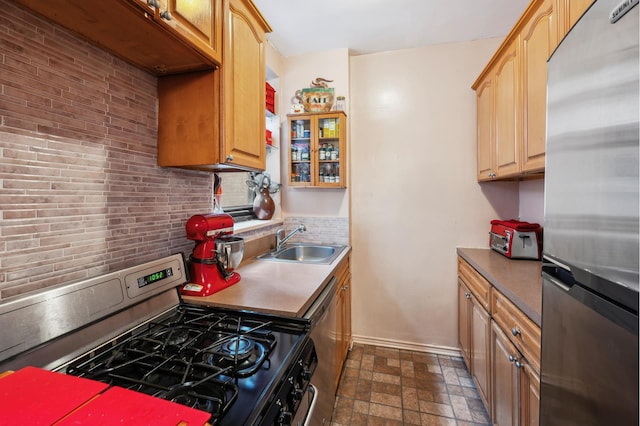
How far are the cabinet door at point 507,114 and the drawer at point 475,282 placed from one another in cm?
68

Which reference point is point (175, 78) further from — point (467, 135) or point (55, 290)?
point (467, 135)

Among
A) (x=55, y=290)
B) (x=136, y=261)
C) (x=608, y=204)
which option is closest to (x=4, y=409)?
(x=55, y=290)

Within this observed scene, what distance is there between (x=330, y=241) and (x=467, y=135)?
149cm

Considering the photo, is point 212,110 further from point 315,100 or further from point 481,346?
point 481,346

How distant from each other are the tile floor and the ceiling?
2.67 m

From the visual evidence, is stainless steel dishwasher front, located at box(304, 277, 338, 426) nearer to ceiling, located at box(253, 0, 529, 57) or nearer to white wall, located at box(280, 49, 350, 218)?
white wall, located at box(280, 49, 350, 218)

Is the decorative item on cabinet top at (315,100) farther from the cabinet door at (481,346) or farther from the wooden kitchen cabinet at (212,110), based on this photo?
the cabinet door at (481,346)

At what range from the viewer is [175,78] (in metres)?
1.19

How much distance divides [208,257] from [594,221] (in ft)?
4.19

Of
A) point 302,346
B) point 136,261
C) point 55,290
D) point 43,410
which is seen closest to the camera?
point 43,410

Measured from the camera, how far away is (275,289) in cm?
128

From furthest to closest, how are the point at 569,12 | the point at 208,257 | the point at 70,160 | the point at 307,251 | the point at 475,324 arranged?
1. the point at 307,251
2. the point at 475,324
3. the point at 208,257
4. the point at 569,12
5. the point at 70,160

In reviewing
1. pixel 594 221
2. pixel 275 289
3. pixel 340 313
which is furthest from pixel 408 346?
pixel 594 221

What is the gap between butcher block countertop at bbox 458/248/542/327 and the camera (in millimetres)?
1086
